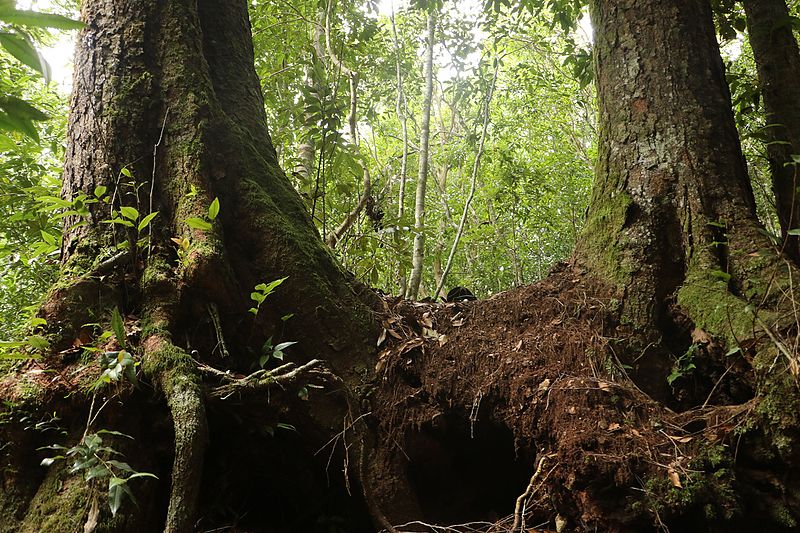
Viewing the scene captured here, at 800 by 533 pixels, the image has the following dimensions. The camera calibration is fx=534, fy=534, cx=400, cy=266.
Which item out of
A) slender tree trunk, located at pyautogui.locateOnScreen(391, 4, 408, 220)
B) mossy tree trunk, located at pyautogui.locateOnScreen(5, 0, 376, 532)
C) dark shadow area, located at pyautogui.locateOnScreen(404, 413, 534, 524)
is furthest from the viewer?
slender tree trunk, located at pyautogui.locateOnScreen(391, 4, 408, 220)

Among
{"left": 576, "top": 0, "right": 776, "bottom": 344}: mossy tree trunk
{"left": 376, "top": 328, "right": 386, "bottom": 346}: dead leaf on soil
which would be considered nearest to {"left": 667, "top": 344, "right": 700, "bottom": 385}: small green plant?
{"left": 576, "top": 0, "right": 776, "bottom": 344}: mossy tree trunk

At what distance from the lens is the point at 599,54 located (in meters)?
3.35

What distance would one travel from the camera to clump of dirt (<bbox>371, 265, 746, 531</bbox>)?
201 cm

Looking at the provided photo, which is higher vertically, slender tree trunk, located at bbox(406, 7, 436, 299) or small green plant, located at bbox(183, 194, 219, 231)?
slender tree trunk, located at bbox(406, 7, 436, 299)

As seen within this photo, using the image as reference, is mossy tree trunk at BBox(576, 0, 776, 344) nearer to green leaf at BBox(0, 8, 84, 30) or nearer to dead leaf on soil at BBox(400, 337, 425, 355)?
dead leaf on soil at BBox(400, 337, 425, 355)

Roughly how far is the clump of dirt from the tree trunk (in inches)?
61.9

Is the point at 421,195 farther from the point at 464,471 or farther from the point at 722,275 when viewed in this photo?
the point at 722,275

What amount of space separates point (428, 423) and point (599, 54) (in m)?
2.49

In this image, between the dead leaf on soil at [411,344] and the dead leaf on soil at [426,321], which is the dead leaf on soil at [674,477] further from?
the dead leaf on soil at [426,321]

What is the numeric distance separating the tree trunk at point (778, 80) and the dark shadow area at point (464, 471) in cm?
229

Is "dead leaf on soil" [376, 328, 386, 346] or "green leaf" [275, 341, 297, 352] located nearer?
"green leaf" [275, 341, 297, 352]

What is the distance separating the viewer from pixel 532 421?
235cm

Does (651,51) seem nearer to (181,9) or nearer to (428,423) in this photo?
(428,423)

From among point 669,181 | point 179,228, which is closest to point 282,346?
point 179,228
